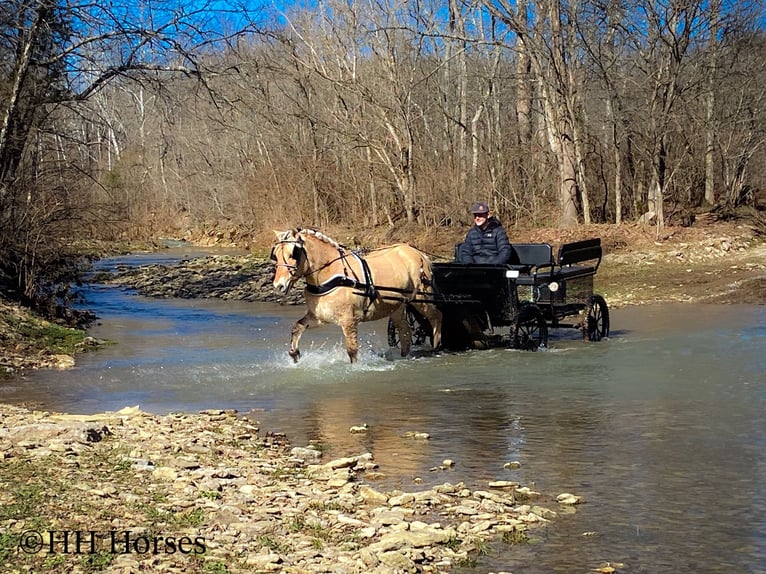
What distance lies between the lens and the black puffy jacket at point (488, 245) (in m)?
14.1

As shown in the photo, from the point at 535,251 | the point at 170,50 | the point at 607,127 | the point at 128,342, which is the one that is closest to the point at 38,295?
the point at 128,342

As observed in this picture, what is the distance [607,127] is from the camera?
36812 mm

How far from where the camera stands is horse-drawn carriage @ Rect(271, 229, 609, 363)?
41.7ft

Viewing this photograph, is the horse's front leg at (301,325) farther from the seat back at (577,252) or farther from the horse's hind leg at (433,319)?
the seat back at (577,252)

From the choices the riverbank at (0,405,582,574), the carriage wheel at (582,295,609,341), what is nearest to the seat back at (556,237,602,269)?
the carriage wheel at (582,295,609,341)

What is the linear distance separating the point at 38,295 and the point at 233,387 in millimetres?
7809

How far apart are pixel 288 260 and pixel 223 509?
19.9ft

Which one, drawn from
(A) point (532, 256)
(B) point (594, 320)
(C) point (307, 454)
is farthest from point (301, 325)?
(B) point (594, 320)

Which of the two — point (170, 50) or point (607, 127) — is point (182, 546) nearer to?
point (170, 50)

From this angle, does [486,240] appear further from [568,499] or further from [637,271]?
[637,271]

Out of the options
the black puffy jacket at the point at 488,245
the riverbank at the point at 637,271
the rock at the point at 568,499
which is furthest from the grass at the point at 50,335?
the rock at the point at 568,499

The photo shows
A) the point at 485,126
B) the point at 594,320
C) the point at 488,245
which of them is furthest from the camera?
the point at 485,126

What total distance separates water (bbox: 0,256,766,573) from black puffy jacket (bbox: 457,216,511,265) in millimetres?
1422

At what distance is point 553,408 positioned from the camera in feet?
34.9
